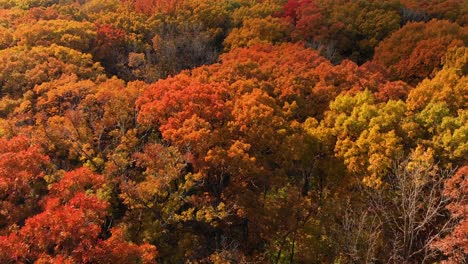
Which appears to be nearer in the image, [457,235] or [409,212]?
[457,235]

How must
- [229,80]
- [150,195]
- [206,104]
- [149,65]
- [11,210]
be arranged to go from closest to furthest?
[11,210]
[150,195]
[206,104]
[229,80]
[149,65]

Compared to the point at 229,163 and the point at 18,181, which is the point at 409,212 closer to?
the point at 229,163

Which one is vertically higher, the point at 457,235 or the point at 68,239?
the point at 68,239

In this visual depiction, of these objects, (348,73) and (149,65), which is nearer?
(348,73)

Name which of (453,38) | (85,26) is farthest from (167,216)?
(453,38)

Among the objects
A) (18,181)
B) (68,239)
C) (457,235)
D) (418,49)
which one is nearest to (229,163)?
(68,239)

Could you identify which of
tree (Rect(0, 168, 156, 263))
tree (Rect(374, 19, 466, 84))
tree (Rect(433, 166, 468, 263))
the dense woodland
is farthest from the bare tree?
tree (Rect(374, 19, 466, 84))

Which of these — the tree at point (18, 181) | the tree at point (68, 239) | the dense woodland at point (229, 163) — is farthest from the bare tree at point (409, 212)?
the tree at point (18, 181)

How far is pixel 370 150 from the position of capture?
2628cm

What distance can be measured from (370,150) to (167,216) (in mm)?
13682

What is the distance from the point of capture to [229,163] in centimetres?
2505

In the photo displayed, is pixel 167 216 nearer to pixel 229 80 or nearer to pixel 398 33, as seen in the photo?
pixel 229 80

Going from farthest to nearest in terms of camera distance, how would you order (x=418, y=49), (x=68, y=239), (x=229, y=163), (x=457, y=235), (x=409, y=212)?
(x=418, y=49)
(x=229, y=163)
(x=409, y=212)
(x=457, y=235)
(x=68, y=239)

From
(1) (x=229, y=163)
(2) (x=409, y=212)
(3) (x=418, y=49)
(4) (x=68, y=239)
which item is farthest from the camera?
(3) (x=418, y=49)
